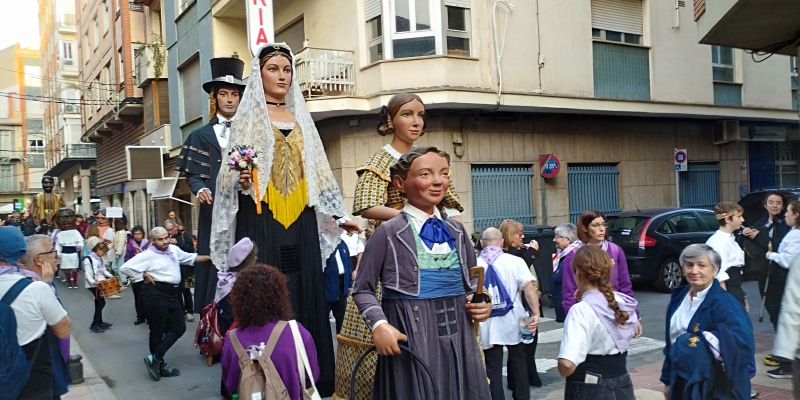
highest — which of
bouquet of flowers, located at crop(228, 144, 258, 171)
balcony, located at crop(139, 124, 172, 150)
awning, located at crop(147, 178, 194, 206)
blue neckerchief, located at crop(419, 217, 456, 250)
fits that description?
balcony, located at crop(139, 124, 172, 150)

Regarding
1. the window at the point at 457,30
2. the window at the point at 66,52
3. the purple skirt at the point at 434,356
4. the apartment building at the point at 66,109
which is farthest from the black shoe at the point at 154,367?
the window at the point at 66,52

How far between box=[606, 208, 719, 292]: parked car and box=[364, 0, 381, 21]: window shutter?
6.64 m

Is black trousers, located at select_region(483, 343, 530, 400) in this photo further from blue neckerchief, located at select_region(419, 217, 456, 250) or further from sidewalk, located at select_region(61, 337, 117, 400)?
sidewalk, located at select_region(61, 337, 117, 400)

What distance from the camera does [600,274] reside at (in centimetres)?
396

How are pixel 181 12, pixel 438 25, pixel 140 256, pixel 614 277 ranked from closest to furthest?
pixel 614 277
pixel 140 256
pixel 438 25
pixel 181 12

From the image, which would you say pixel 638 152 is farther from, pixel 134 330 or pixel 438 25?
pixel 134 330

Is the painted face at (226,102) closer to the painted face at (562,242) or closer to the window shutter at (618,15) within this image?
the painted face at (562,242)

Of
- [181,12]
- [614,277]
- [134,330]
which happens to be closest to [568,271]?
[614,277]

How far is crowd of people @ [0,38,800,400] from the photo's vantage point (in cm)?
317

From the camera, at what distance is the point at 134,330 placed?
10688mm

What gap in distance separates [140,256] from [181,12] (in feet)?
52.5

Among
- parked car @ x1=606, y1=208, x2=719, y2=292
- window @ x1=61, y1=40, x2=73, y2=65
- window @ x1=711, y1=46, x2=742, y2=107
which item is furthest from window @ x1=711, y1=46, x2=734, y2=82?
window @ x1=61, y1=40, x2=73, y2=65

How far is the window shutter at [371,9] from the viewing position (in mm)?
14297

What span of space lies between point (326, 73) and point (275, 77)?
1029cm
